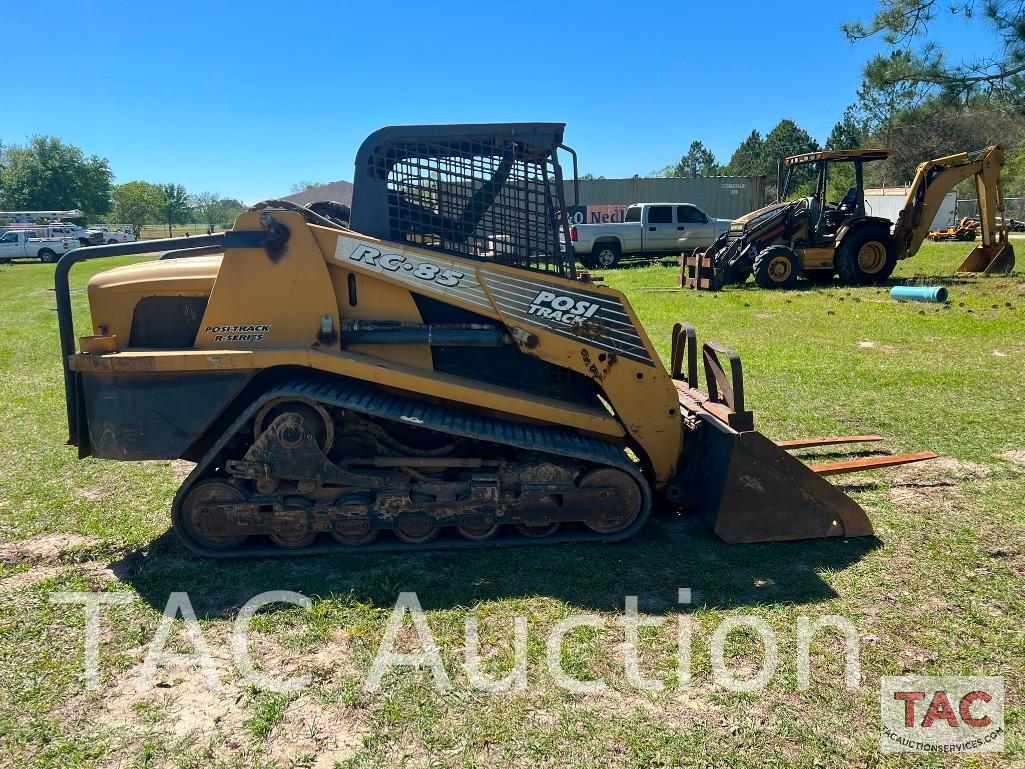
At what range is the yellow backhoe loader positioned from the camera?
16516 millimetres

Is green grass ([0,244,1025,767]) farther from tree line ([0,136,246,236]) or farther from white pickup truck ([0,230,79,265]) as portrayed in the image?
tree line ([0,136,246,236])

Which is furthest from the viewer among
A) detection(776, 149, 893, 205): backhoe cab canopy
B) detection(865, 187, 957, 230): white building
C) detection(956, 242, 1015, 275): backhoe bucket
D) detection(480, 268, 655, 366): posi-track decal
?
detection(865, 187, 957, 230): white building

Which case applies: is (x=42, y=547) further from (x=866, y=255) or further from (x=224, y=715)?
(x=866, y=255)

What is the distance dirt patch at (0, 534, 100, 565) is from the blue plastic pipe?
44.4 feet

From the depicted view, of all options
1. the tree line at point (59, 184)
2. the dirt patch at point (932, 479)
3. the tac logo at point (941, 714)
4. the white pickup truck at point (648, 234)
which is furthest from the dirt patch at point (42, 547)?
the tree line at point (59, 184)

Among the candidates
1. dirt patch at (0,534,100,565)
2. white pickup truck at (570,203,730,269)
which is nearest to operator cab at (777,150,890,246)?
white pickup truck at (570,203,730,269)

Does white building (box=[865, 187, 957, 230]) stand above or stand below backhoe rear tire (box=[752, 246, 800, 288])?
above

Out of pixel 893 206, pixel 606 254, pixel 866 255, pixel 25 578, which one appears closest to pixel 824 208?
pixel 866 255

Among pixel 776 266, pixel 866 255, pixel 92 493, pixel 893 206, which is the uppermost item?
pixel 893 206

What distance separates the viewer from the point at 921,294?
13570 millimetres

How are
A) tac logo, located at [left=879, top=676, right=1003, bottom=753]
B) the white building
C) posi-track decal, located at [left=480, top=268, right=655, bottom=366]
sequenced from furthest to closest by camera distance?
1. the white building
2. posi-track decal, located at [left=480, top=268, right=655, bottom=366]
3. tac logo, located at [left=879, top=676, right=1003, bottom=753]

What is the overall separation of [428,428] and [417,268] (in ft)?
3.01

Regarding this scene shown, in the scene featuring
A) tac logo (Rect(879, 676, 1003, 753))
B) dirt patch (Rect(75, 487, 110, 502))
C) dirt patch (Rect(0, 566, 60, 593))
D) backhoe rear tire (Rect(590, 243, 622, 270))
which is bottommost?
tac logo (Rect(879, 676, 1003, 753))

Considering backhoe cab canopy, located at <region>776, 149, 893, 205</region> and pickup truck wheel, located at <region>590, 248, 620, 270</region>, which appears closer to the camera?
backhoe cab canopy, located at <region>776, 149, 893, 205</region>
